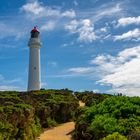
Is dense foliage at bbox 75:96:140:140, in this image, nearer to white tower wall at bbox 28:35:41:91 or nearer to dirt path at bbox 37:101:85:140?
dirt path at bbox 37:101:85:140

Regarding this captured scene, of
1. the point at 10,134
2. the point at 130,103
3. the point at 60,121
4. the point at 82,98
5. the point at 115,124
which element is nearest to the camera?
the point at 10,134

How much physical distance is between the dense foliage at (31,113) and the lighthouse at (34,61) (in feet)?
66.1

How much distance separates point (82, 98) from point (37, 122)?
12.6 metres

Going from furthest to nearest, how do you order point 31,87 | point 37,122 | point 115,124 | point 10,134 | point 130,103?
point 31,87 → point 37,122 → point 130,103 → point 115,124 → point 10,134

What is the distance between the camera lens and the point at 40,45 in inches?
2413

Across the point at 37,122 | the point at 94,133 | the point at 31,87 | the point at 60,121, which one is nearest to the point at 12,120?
the point at 94,133

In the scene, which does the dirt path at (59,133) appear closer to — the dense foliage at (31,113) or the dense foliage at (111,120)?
the dense foliage at (31,113)

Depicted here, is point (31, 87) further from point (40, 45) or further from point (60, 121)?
point (60, 121)

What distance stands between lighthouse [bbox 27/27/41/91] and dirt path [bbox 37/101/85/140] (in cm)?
2586

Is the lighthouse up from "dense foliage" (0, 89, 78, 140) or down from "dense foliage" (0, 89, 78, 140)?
up

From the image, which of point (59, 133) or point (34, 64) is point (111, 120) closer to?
point (59, 133)

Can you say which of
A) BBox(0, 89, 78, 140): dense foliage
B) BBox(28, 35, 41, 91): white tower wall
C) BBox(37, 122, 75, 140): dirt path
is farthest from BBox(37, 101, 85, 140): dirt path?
BBox(28, 35, 41, 91): white tower wall

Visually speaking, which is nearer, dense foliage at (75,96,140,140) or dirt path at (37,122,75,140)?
dense foliage at (75,96,140,140)

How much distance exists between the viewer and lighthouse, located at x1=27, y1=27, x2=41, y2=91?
58.5 meters
